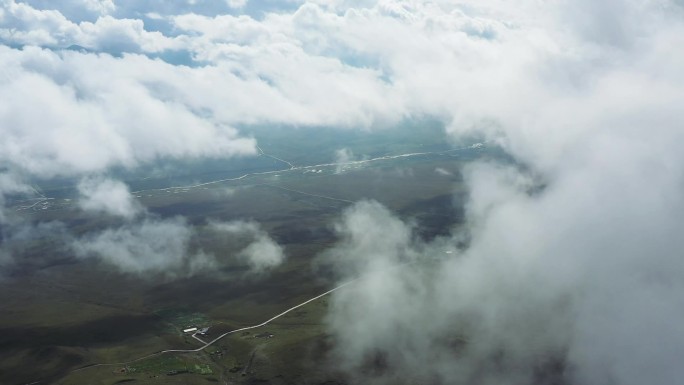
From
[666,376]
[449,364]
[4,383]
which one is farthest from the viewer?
[4,383]

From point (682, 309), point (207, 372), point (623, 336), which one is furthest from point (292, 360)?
point (682, 309)

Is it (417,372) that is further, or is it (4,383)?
(4,383)

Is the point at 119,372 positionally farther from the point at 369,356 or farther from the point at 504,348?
the point at 504,348

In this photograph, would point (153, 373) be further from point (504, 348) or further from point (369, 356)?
point (504, 348)

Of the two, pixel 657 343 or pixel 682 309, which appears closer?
pixel 657 343

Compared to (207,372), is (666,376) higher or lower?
lower

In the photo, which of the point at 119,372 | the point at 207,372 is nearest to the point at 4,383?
the point at 119,372

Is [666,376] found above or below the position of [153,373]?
below

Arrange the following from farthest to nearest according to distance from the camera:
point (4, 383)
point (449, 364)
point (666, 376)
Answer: point (4, 383) → point (449, 364) → point (666, 376)
